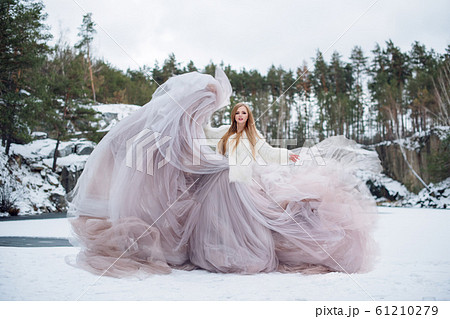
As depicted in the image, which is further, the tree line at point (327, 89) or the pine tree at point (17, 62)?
the tree line at point (327, 89)

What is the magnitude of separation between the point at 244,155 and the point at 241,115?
0.39 metres

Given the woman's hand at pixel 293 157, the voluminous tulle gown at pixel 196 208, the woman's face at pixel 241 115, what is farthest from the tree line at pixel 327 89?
the woman's hand at pixel 293 157

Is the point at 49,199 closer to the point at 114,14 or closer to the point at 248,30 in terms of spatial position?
the point at 114,14

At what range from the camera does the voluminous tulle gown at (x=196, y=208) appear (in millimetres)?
2814

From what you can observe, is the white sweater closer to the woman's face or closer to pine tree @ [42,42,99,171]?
the woman's face

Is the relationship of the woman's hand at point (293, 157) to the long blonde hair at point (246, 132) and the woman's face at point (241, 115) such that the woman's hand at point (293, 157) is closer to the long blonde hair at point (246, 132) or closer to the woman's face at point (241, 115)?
the long blonde hair at point (246, 132)

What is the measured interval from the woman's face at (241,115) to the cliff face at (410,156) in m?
15.9

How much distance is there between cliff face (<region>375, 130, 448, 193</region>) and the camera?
1739 centimetres

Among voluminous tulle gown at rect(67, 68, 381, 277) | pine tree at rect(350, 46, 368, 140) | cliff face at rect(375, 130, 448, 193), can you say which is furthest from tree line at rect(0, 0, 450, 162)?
voluminous tulle gown at rect(67, 68, 381, 277)

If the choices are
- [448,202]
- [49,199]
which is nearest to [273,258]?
[49,199]

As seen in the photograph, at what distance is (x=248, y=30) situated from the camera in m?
13.2

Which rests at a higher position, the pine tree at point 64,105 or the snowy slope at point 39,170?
the pine tree at point 64,105

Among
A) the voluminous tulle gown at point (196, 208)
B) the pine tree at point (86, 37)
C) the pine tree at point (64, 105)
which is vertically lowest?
the voluminous tulle gown at point (196, 208)

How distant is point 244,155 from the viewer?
326cm
